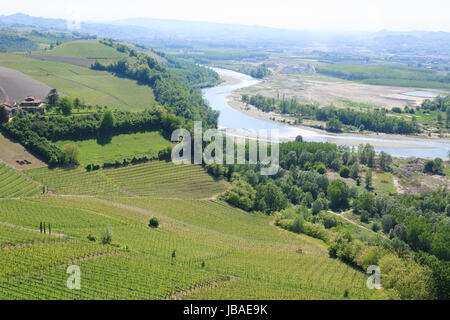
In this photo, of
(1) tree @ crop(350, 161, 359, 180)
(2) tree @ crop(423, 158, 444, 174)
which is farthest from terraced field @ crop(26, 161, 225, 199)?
(2) tree @ crop(423, 158, 444, 174)

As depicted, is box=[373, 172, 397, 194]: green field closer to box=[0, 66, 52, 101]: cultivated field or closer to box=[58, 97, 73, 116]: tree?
box=[58, 97, 73, 116]: tree

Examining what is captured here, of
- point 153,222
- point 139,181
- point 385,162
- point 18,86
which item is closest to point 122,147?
point 139,181

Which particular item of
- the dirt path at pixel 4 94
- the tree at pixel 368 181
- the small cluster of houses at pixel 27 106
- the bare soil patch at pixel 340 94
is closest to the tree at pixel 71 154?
the small cluster of houses at pixel 27 106

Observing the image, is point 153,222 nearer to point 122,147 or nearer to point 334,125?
point 122,147

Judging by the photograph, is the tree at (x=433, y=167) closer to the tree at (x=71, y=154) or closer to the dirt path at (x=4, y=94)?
the tree at (x=71, y=154)
